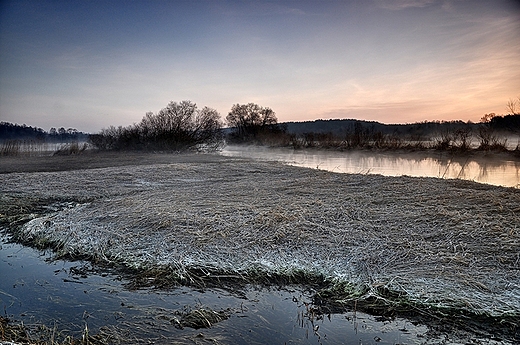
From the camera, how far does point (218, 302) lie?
17.9 feet

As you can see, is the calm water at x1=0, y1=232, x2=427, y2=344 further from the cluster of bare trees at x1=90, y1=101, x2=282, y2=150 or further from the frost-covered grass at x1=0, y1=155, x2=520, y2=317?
the cluster of bare trees at x1=90, y1=101, x2=282, y2=150

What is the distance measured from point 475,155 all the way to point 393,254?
2684 cm

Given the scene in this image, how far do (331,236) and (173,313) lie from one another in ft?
12.8

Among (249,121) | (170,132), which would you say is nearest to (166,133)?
(170,132)

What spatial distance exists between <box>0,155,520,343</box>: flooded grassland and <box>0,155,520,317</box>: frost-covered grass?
0.03m

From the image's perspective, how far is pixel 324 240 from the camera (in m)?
7.50

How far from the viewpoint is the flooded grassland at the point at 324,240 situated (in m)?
5.41

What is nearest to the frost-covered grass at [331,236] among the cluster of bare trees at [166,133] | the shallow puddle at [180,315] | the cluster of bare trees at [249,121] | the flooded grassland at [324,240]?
the flooded grassland at [324,240]

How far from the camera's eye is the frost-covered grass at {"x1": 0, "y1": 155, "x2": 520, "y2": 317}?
5668 millimetres

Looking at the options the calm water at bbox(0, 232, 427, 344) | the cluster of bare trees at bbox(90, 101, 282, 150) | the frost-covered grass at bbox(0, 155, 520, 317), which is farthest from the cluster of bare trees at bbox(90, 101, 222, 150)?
the calm water at bbox(0, 232, 427, 344)

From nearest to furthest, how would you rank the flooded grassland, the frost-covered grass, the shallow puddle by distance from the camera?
the shallow puddle, the flooded grassland, the frost-covered grass

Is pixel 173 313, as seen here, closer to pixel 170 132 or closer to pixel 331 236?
pixel 331 236

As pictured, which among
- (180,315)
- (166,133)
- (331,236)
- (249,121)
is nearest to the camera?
(180,315)

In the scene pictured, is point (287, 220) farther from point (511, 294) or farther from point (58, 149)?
point (58, 149)
